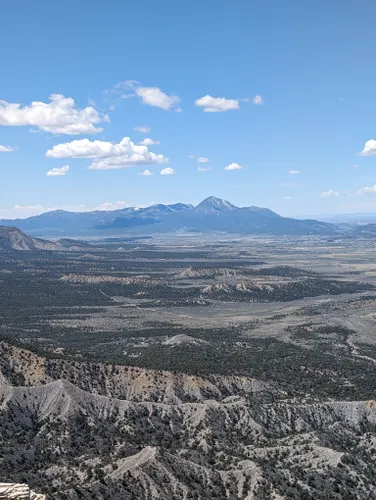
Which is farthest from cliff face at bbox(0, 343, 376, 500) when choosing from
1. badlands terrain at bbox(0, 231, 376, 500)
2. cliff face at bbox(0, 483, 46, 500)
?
cliff face at bbox(0, 483, 46, 500)

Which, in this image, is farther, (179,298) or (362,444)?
(179,298)

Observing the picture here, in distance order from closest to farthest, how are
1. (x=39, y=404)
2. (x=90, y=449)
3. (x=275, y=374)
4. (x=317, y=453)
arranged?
(x=317, y=453) → (x=90, y=449) → (x=39, y=404) → (x=275, y=374)

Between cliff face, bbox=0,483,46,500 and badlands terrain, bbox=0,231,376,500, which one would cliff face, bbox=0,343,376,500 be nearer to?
badlands terrain, bbox=0,231,376,500

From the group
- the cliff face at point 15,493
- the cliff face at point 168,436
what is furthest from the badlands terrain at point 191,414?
the cliff face at point 15,493

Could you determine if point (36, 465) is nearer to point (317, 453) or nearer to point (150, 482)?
point (150, 482)

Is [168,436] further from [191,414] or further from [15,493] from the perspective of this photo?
[15,493]

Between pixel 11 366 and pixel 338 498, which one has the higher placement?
pixel 11 366

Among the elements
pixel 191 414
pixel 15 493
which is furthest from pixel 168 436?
pixel 15 493

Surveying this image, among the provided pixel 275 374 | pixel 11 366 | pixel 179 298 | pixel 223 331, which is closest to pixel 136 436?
pixel 11 366
